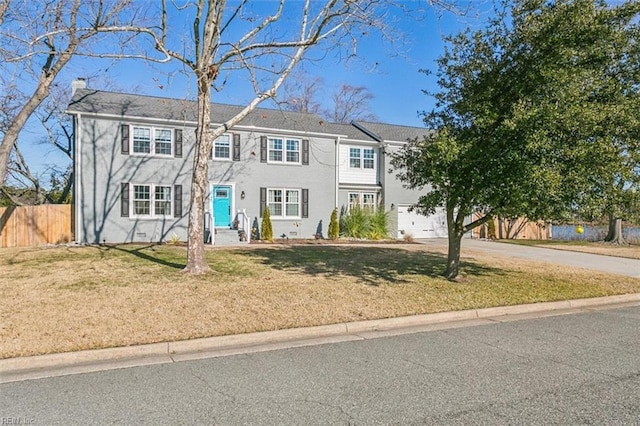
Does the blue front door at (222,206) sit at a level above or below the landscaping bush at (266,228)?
above

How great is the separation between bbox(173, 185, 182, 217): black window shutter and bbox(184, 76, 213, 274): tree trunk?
9.55 m

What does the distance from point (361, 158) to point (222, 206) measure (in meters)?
7.87

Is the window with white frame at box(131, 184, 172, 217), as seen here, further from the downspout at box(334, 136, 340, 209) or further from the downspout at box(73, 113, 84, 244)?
the downspout at box(334, 136, 340, 209)

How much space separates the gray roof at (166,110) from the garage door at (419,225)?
4.59m

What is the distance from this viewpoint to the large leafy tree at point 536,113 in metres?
7.98

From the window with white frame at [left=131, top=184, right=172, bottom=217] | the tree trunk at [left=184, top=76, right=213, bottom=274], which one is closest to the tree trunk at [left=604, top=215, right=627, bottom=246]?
the window with white frame at [left=131, top=184, right=172, bottom=217]

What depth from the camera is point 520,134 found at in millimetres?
8242

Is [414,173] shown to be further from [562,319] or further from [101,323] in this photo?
[101,323]

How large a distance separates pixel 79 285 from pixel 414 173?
731 cm

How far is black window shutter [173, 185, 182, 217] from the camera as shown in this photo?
19.3 metres

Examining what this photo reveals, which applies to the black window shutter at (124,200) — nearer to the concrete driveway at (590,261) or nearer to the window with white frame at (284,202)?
the window with white frame at (284,202)

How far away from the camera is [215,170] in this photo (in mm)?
19938

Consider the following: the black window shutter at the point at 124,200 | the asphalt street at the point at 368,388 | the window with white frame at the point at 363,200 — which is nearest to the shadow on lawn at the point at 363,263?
the asphalt street at the point at 368,388

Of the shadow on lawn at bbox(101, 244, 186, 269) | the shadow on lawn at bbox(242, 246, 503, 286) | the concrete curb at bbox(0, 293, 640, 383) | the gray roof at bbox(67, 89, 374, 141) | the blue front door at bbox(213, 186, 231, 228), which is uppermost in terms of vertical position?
the gray roof at bbox(67, 89, 374, 141)
